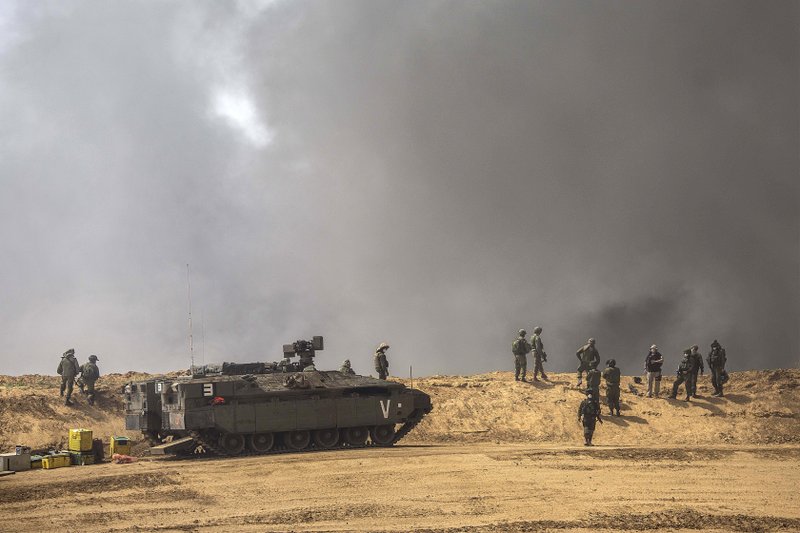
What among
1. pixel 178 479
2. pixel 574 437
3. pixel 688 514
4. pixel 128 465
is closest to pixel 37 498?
pixel 178 479

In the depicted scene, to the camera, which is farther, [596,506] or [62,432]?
[62,432]

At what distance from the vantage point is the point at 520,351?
1598 inches

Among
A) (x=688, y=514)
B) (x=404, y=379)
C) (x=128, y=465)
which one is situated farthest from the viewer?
(x=404, y=379)

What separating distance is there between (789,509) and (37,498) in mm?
16162

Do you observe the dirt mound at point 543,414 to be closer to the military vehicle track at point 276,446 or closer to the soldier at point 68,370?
the soldier at point 68,370

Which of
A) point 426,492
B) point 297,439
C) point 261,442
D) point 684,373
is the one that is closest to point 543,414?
point 684,373

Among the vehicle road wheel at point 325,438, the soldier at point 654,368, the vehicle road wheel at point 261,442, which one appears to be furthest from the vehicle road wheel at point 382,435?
the soldier at point 654,368

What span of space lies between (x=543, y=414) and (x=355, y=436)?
8.68 meters

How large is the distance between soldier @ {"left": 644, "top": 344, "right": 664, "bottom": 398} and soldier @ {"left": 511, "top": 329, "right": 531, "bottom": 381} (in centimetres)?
465

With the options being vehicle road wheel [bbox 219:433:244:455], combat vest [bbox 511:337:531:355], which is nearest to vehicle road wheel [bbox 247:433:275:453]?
vehicle road wheel [bbox 219:433:244:455]

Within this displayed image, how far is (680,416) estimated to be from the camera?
37.2 meters

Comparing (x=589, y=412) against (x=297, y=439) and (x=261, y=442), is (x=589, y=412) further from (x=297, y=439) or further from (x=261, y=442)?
(x=261, y=442)

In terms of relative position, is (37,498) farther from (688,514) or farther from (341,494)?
(688,514)

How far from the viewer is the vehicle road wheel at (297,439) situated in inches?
1224
